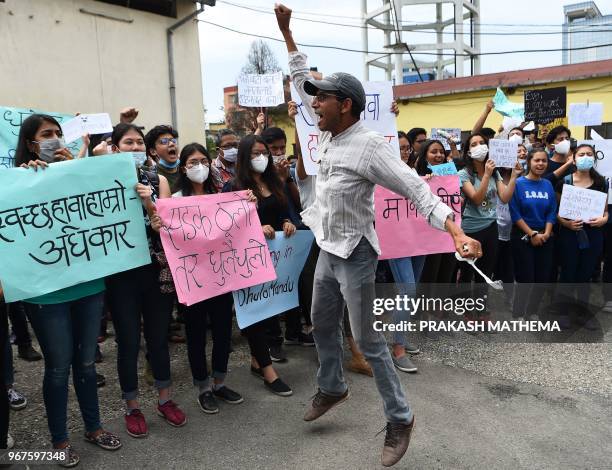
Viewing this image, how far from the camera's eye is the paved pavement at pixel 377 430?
2854mm

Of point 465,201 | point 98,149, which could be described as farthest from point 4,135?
point 465,201

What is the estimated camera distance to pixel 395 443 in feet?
9.07

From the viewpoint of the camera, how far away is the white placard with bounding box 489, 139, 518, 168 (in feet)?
15.6

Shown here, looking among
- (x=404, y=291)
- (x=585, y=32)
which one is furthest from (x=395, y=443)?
(x=585, y=32)

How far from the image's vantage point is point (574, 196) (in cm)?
522

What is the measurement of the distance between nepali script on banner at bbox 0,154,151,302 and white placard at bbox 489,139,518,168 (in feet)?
10.7

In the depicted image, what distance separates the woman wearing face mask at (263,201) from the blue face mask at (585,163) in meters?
3.31

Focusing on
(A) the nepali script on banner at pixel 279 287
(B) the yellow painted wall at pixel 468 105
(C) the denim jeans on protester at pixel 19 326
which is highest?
(B) the yellow painted wall at pixel 468 105

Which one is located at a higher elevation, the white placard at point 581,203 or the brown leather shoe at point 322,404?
the white placard at point 581,203

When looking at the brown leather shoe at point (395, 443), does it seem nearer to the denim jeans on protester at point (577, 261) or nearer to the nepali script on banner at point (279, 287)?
the nepali script on banner at point (279, 287)

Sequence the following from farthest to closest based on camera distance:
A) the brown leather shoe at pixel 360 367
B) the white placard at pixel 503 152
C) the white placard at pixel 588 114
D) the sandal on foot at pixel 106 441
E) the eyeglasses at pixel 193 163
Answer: the white placard at pixel 588 114, the white placard at pixel 503 152, the brown leather shoe at pixel 360 367, the eyeglasses at pixel 193 163, the sandal on foot at pixel 106 441

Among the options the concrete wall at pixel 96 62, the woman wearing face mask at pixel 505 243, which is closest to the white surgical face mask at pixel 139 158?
the woman wearing face mask at pixel 505 243

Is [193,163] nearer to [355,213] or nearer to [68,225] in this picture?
[68,225]

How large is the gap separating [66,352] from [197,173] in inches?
55.9
